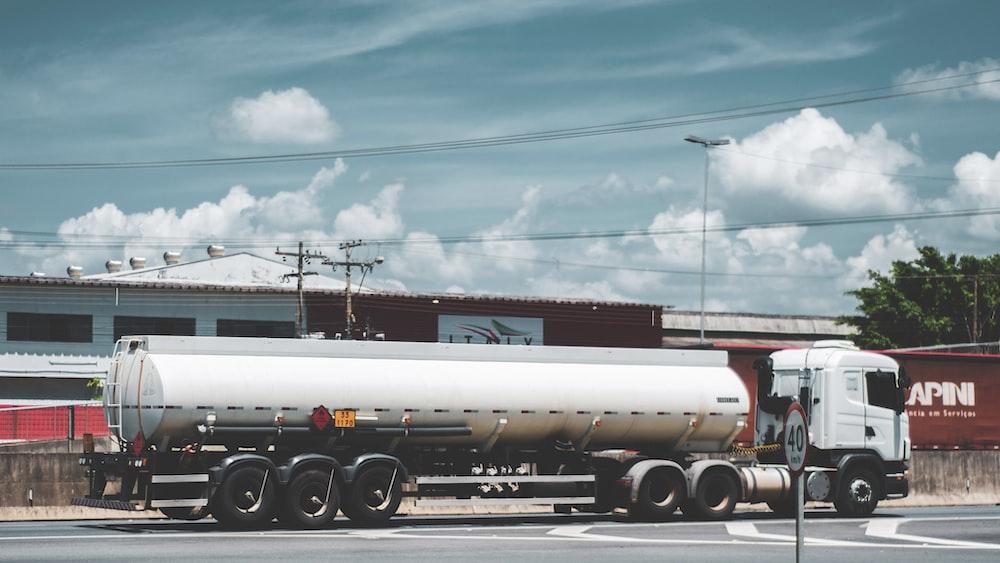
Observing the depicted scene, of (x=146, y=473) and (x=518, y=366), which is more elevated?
(x=518, y=366)

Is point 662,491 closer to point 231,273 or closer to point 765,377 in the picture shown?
point 765,377

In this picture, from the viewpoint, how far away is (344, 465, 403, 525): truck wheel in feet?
74.1

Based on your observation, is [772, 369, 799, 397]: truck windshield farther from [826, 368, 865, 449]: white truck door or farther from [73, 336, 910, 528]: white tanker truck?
[826, 368, 865, 449]: white truck door

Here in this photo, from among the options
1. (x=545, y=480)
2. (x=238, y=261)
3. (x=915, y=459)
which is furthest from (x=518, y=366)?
(x=238, y=261)

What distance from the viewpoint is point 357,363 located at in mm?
23000

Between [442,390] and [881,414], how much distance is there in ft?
29.6

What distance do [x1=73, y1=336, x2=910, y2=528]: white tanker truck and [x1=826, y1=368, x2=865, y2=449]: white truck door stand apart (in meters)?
0.03

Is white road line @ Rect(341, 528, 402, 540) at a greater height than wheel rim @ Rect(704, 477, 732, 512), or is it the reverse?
wheel rim @ Rect(704, 477, 732, 512)

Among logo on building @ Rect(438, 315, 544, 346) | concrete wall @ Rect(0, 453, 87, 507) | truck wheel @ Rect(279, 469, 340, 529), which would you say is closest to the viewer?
truck wheel @ Rect(279, 469, 340, 529)

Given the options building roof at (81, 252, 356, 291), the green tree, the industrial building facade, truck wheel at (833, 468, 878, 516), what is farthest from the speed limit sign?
the green tree

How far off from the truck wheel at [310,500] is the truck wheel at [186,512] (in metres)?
1.35

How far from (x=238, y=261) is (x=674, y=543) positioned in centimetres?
7060

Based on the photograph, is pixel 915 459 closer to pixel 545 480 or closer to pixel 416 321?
pixel 545 480

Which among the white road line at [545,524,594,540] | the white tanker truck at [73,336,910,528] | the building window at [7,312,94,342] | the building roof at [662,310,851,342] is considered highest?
the building roof at [662,310,851,342]
